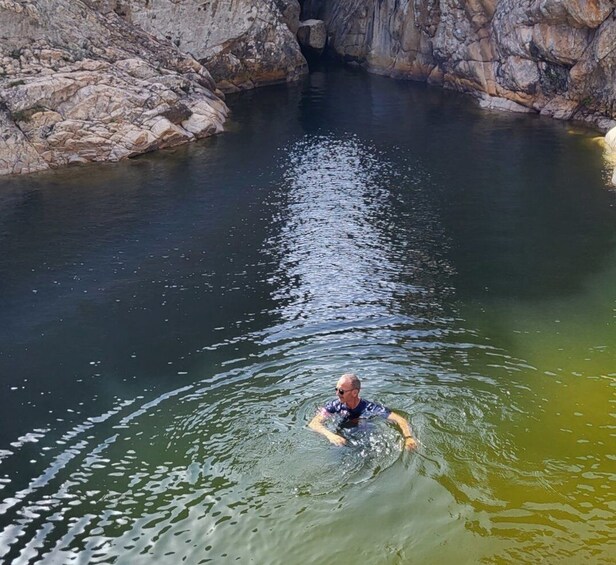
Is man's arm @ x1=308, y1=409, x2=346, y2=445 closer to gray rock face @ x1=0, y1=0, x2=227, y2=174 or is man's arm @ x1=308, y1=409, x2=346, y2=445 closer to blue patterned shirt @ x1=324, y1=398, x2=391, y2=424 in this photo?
blue patterned shirt @ x1=324, y1=398, x2=391, y2=424

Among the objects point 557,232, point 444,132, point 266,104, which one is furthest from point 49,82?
point 557,232

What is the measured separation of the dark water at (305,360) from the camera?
11.8 meters

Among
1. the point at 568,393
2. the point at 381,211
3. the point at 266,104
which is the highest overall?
the point at 568,393

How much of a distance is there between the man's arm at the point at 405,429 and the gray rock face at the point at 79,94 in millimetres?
24778

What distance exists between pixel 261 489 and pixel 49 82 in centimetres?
2750

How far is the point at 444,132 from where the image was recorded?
37812 millimetres

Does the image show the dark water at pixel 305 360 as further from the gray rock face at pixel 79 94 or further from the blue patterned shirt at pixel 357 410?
the gray rock face at pixel 79 94

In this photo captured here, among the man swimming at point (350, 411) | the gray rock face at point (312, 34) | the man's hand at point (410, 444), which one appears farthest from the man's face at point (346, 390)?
the gray rock face at point (312, 34)

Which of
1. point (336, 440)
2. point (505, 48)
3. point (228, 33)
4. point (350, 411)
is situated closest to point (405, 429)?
point (350, 411)

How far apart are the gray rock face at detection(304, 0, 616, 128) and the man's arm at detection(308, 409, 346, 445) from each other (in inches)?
1142

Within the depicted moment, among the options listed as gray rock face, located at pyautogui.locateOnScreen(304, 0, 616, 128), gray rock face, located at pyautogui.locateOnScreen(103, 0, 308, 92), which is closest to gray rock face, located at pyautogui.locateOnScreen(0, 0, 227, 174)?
gray rock face, located at pyautogui.locateOnScreen(103, 0, 308, 92)

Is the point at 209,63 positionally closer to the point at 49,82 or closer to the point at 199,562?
the point at 49,82

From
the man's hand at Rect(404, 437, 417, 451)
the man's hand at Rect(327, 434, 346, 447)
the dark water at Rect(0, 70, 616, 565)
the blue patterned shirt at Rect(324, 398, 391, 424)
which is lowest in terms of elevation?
the dark water at Rect(0, 70, 616, 565)

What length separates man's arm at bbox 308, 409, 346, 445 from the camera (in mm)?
13391
